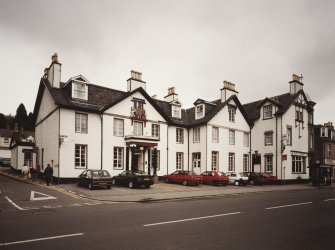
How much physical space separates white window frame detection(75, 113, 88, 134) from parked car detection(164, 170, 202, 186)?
949 centimetres

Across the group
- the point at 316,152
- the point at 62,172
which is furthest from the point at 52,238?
the point at 316,152

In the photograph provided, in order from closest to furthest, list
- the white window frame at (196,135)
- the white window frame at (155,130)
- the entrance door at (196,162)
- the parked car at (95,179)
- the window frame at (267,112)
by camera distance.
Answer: the parked car at (95,179), the white window frame at (155,130), the entrance door at (196,162), the white window frame at (196,135), the window frame at (267,112)

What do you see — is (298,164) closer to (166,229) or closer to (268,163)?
(268,163)

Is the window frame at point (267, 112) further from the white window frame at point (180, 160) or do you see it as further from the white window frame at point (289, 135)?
the white window frame at point (180, 160)

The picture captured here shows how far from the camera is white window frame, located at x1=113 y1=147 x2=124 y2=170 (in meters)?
27.0

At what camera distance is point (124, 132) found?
27.6m

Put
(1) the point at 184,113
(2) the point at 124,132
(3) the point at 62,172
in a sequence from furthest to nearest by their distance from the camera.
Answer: (1) the point at 184,113
(2) the point at 124,132
(3) the point at 62,172

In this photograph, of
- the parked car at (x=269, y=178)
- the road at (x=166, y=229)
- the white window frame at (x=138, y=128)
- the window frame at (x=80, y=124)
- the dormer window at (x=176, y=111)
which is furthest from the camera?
the dormer window at (x=176, y=111)

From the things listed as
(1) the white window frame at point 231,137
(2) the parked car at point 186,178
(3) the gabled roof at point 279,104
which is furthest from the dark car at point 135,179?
(3) the gabled roof at point 279,104

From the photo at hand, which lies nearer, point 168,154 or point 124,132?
point 124,132

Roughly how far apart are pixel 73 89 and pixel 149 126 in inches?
332

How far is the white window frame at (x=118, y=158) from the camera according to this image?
27.0 meters

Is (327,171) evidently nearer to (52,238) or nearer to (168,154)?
(168,154)

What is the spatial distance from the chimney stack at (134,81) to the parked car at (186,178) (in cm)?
947
